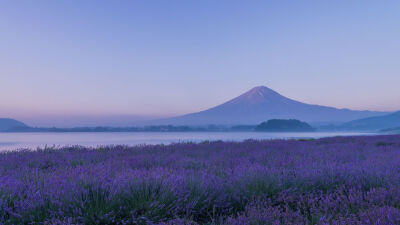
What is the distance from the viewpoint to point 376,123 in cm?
11594

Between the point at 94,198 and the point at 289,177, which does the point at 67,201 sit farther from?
the point at 289,177

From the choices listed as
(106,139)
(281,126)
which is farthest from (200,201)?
(281,126)

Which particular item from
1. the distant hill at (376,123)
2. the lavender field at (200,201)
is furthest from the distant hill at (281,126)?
the lavender field at (200,201)

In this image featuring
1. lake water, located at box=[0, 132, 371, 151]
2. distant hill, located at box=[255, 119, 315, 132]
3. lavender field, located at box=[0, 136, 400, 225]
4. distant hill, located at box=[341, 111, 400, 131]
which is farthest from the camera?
distant hill, located at box=[341, 111, 400, 131]

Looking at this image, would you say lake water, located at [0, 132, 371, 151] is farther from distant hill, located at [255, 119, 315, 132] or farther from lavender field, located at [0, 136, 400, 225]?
distant hill, located at [255, 119, 315, 132]

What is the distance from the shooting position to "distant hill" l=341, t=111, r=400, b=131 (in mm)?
108812

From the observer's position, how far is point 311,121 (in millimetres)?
169000

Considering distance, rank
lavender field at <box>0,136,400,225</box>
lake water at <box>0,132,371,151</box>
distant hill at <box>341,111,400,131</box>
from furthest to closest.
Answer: distant hill at <box>341,111,400,131</box>, lake water at <box>0,132,371,151</box>, lavender field at <box>0,136,400,225</box>

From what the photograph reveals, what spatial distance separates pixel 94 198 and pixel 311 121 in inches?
7142

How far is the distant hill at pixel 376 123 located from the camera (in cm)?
10881

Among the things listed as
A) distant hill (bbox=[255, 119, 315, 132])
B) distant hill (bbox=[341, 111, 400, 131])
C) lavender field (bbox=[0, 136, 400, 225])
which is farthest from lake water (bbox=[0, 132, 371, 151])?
distant hill (bbox=[341, 111, 400, 131])

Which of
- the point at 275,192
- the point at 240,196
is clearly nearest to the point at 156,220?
the point at 240,196

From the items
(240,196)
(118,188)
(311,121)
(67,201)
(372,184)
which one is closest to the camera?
(67,201)

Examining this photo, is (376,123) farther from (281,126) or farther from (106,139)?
(106,139)
